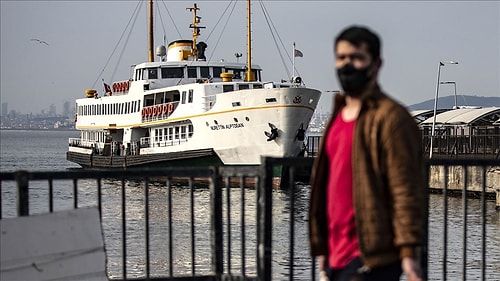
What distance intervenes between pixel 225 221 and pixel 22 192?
1990 centimetres

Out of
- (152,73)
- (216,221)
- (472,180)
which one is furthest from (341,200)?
(152,73)

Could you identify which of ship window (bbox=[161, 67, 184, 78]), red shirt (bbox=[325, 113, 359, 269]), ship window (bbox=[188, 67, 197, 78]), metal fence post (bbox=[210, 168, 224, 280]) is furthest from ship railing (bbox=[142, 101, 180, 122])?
red shirt (bbox=[325, 113, 359, 269])

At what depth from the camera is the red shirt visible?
3.97 metres

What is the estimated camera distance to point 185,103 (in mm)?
40469

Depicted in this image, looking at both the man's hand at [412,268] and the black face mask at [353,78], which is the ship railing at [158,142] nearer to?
the black face mask at [353,78]

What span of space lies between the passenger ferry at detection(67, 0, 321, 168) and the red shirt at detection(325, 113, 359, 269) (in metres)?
28.4

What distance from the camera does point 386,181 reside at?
3916 mm

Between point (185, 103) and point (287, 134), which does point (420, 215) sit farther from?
point (185, 103)

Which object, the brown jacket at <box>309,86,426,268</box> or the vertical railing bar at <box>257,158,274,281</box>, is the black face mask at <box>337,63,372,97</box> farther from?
the vertical railing bar at <box>257,158,274,281</box>

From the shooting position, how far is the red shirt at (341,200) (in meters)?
A: 3.97

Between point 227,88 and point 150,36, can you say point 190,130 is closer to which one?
point 227,88

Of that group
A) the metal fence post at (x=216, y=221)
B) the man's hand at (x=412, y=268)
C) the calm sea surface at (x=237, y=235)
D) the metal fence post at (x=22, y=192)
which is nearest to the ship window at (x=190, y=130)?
the calm sea surface at (x=237, y=235)

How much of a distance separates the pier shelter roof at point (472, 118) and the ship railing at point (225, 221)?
1271 centimetres

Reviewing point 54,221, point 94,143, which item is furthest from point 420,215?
point 94,143
